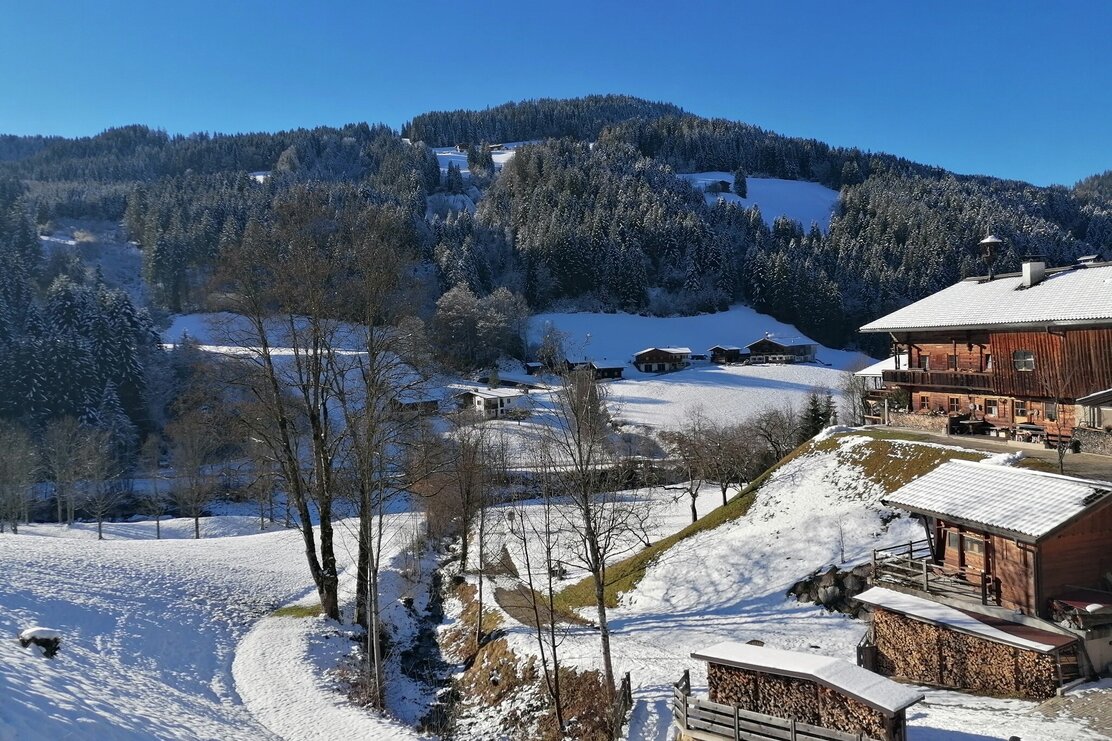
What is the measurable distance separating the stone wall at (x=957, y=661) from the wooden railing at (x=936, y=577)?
3.98 feet

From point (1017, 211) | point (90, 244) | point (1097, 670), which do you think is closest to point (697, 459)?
point (1097, 670)

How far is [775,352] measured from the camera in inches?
3829

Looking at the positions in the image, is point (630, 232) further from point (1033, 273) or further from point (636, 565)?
point (636, 565)

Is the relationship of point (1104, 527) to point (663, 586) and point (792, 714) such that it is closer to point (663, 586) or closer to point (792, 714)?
point (792, 714)

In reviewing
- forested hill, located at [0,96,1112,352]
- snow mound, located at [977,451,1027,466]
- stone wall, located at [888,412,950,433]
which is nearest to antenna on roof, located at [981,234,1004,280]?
stone wall, located at [888,412,950,433]

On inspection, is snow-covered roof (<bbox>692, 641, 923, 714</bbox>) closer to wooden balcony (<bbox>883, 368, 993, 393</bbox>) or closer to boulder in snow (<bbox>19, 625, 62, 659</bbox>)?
boulder in snow (<bbox>19, 625, 62, 659</bbox>)

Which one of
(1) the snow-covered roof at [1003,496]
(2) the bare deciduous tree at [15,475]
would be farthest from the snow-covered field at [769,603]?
(2) the bare deciduous tree at [15,475]

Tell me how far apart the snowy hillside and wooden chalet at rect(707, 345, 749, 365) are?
72.7 meters

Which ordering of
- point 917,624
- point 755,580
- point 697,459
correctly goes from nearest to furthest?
point 917,624
point 755,580
point 697,459

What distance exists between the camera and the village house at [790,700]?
35.9 ft

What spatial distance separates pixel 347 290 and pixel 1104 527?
20.9 meters

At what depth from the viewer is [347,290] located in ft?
62.2

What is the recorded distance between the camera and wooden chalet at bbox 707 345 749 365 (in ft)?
318

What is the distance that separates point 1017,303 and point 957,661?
72.9 feet
